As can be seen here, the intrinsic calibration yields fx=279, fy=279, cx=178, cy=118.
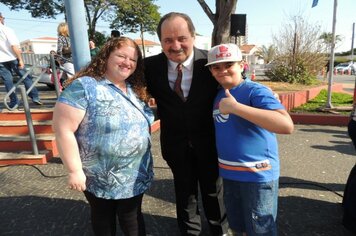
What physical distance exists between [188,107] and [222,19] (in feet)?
21.9

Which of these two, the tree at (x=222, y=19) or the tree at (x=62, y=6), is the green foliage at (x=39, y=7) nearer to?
the tree at (x=62, y=6)

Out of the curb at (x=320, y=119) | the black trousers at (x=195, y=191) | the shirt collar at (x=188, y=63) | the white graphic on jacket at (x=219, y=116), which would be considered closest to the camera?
the white graphic on jacket at (x=219, y=116)

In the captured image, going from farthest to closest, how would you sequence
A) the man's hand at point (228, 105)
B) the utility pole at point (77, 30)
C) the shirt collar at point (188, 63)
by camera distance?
1. the utility pole at point (77, 30)
2. the shirt collar at point (188, 63)
3. the man's hand at point (228, 105)

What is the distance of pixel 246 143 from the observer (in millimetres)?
1739

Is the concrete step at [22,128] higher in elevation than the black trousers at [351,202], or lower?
higher

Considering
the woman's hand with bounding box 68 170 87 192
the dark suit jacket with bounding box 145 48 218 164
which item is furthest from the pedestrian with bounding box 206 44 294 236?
the woman's hand with bounding box 68 170 87 192

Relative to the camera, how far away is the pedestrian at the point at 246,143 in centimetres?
→ 167

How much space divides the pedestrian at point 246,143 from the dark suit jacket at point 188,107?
24cm

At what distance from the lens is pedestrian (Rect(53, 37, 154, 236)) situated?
163 cm

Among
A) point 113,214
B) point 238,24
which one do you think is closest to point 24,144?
point 113,214

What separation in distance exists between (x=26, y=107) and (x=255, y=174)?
3682 mm

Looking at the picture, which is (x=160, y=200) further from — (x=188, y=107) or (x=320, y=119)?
(x=320, y=119)

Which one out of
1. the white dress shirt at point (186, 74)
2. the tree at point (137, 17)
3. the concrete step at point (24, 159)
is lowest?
the concrete step at point (24, 159)

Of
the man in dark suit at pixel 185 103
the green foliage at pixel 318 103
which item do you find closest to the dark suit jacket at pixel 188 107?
the man in dark suit at pixel 185 103
